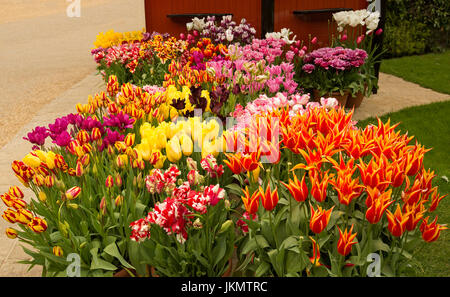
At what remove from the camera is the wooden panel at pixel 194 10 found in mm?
7660

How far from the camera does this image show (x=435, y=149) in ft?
18.4

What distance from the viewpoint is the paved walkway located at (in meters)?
4.62

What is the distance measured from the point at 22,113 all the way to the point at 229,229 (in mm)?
6117

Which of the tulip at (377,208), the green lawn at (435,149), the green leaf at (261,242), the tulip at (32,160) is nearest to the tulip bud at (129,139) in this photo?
the tulip at (32,160)

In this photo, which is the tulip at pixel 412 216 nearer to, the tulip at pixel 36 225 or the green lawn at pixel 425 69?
the tulip at pixel 36 225

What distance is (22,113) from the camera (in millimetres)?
7320

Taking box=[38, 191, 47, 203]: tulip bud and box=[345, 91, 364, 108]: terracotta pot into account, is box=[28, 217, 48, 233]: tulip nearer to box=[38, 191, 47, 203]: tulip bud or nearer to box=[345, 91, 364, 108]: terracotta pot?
box=[38, 191, 47, 203]: tulip bud

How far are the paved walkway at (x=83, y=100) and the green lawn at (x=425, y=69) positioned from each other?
0.28m

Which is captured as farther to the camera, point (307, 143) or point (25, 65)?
point (25, 65)

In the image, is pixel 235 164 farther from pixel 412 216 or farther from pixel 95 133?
pixel 95 133

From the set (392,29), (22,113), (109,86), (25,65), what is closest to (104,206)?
(109,86)

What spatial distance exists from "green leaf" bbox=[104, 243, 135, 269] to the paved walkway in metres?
Answer: 1.39
